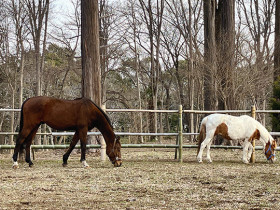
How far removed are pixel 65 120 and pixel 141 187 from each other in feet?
9.50

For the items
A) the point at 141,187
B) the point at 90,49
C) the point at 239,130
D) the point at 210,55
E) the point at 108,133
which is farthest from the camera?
the point at 210,55

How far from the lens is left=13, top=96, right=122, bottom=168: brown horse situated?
782 cm

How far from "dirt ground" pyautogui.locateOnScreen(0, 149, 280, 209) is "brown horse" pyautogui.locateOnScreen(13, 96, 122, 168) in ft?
1.28

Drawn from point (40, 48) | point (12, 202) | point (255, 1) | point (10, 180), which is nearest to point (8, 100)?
point (40, 48)

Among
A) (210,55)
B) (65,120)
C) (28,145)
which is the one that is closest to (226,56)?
(210,55)

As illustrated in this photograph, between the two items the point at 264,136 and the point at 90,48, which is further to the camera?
the point at 90,48

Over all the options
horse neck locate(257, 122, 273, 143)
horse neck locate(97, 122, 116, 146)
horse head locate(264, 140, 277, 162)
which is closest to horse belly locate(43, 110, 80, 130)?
horse neck locate(97, 122, 116, 146)

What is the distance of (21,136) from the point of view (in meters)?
7.90

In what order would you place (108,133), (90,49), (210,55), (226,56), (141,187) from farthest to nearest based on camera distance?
(210,55) → (226,56) → (90,49) → (108,133) → (141,187)

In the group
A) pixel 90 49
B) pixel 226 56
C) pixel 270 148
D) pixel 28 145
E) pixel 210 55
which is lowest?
pixel 270 148

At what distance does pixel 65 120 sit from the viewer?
314 inches

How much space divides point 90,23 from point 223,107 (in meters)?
5.62

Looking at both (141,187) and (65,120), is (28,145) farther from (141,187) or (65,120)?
(141,187)

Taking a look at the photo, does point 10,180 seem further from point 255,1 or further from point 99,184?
point 255,1
